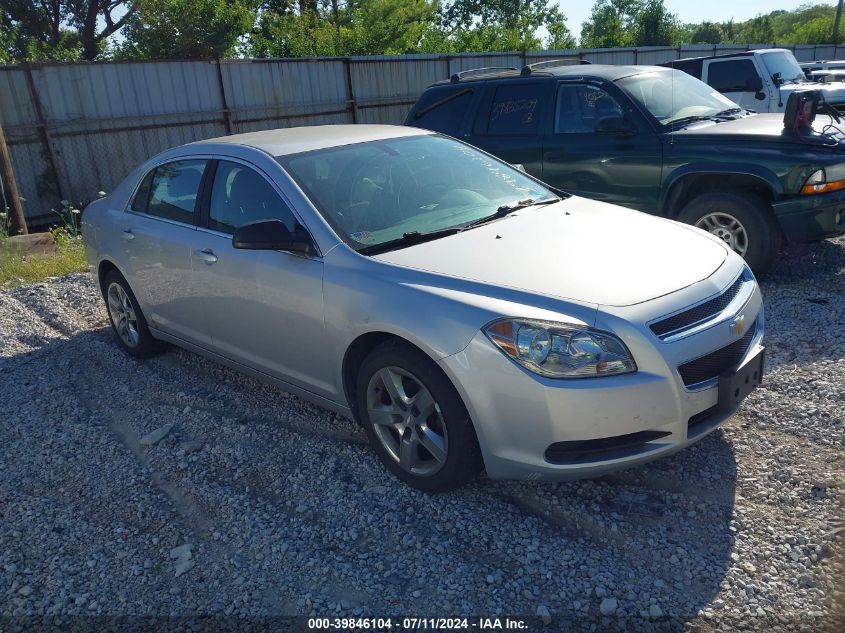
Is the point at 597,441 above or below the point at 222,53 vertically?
below

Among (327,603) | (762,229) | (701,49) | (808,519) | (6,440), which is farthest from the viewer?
(701,49)

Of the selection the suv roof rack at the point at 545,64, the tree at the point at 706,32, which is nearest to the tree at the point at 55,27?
the suv roof rack at the point at 545,64

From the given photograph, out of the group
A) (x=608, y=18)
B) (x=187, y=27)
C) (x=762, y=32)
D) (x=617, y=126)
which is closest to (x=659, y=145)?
(x=617, y=126)

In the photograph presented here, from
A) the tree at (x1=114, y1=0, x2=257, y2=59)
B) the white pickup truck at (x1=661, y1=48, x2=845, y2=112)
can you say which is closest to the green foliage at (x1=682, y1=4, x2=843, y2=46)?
the tree at (x1=114, y1=0, x2=257, y2=59)

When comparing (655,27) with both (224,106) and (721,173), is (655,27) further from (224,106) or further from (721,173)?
(721,173)

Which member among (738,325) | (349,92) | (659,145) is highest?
(349,92)

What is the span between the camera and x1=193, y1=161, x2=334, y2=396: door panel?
12.3ft

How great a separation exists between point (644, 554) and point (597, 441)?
50 centimetres

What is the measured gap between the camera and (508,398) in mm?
2967

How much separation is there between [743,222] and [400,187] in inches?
135

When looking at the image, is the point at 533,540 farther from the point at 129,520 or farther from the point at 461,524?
the point at 129,520

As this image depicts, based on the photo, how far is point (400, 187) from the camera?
4.12m

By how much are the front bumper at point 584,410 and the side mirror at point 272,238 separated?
3.64 feet

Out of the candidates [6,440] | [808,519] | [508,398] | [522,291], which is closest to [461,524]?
[508,398]
